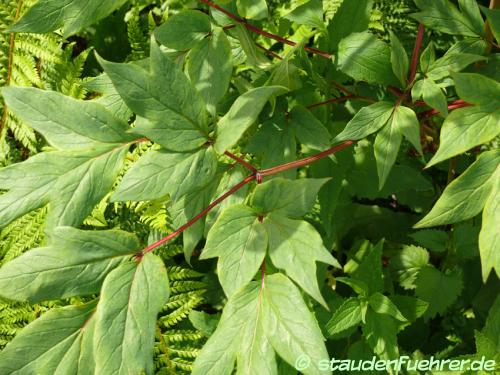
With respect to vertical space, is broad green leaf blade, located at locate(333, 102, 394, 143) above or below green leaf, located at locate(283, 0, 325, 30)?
below

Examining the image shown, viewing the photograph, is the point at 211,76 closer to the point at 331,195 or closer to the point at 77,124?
the point at 77,124

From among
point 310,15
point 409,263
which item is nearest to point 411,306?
point 409,263

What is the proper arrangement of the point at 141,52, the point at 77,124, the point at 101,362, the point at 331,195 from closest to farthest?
1. the point at 101,362
2. the point at 77,124
3. the point at 331,195
4. the point at 141,52

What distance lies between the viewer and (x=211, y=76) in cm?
106

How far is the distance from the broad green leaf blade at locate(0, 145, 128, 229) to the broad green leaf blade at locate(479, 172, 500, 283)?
64cm

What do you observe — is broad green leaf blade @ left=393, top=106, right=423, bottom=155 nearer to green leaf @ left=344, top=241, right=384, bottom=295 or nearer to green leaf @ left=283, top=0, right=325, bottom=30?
green leaf @ left=283, top=0, right=325, bottom=30

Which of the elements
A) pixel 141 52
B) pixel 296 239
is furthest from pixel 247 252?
pixel 141 52

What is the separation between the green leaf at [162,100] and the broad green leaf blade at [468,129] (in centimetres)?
41

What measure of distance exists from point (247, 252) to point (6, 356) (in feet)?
1.37

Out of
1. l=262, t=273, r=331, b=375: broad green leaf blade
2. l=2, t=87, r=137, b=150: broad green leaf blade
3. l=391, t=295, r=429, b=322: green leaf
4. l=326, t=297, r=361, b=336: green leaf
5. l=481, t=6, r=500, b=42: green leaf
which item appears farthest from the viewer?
l=391, t=295, r=429, b=322: green leaf

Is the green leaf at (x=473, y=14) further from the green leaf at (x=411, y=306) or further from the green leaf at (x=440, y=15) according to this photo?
the green leaf at (x=411, y=306)

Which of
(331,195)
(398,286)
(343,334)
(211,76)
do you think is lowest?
(398,286)

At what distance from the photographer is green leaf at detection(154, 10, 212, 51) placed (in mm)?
1098

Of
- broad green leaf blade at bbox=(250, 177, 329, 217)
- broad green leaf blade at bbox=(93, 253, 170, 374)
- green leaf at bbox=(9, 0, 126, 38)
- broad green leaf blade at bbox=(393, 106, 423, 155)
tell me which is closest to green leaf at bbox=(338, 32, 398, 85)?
broad green leaf blade at bbox=(393, 106, 423, 155)
